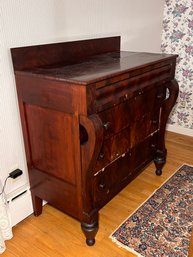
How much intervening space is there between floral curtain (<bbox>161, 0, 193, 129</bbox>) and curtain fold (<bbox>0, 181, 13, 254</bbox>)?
6.95 feet

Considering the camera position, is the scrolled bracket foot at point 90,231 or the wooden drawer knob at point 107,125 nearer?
the wooden drawer knob at point 107,125

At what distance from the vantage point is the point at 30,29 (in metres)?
1.53

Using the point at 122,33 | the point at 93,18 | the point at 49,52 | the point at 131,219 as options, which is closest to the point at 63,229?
the point at 131,219

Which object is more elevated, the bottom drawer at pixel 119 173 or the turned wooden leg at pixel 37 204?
the bottom drawer at pixel 119 173

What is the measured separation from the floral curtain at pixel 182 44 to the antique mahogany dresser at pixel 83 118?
0.98 m

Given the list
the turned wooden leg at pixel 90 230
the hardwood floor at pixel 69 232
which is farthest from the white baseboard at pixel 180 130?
the turned wooden leg at pixel 90 230

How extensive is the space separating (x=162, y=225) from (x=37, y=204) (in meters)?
0.84

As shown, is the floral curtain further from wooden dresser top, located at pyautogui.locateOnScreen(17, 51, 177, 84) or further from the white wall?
wooden dresser top, located at pyautogui.locateOnScreen(17, 51, 177, 84)

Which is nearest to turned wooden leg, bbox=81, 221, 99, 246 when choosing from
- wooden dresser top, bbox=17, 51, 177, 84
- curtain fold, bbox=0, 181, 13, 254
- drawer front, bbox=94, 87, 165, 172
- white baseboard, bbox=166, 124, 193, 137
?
drawer front, bbox=94, 87, 165, 172

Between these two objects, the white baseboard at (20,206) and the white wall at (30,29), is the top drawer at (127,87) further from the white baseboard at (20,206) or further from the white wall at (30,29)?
the white baseboard at (20,206)

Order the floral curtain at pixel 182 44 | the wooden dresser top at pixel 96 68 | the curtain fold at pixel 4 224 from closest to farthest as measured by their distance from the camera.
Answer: the wooden dresser top at pixel 96 68 < the curtain fold at pixel 4 224 < the floral curtain at pixel 182 44

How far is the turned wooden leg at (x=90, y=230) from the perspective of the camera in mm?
1508

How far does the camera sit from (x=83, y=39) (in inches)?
75.0

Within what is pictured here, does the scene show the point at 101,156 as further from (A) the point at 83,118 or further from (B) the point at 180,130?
(B) the point at 180,130
